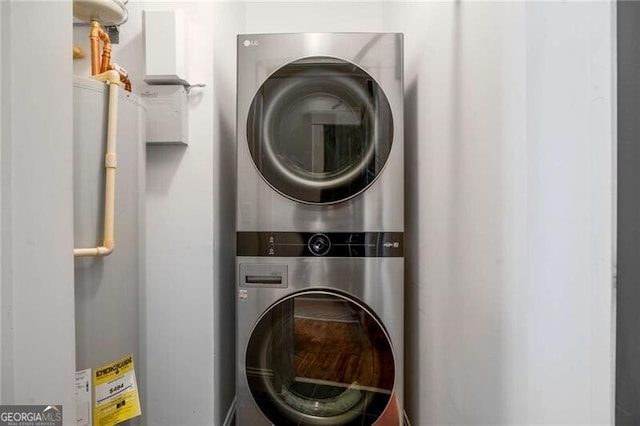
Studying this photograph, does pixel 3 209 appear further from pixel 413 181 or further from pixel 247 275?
pixel 413 181

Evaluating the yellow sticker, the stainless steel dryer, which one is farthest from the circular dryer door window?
the yellow sticker

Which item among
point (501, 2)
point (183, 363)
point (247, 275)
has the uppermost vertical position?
point (501, 2)

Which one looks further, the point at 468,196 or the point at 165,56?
the point at 165,56

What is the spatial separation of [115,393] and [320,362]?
2.09ft

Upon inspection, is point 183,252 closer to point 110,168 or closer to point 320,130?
point 110,168

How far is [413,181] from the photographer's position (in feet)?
4.09

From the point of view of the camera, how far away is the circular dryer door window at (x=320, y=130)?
3.65 feet

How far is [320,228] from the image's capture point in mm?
1127

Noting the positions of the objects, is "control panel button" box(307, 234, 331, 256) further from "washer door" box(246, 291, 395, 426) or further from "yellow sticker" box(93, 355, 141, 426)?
"yellow sticker" box(93, 355, 141, 426)

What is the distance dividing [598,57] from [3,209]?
3.15 ft

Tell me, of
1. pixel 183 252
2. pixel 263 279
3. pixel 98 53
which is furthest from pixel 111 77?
pixel 263 279

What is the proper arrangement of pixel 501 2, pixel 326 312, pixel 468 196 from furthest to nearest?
pixel 326 312 < pixel 468 196 < pixel 501 2

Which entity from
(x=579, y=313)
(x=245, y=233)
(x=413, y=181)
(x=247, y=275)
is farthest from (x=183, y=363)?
(x=579, y=313)

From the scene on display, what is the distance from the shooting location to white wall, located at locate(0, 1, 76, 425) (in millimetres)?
→ 528
